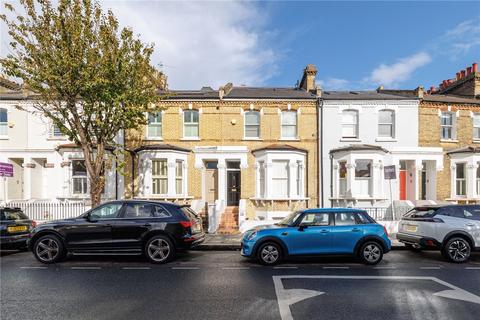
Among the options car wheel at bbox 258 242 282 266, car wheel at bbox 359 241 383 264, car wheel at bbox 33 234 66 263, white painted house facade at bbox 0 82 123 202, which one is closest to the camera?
car wheel at bbox 258 242 282 266

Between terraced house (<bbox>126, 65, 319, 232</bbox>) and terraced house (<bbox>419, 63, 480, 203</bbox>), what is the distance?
6.36m

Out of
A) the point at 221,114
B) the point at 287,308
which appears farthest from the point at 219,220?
the point at 287,308

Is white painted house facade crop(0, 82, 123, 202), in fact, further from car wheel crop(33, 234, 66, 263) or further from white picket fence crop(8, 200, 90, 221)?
car wheel crop(33, 234, 66, 263)

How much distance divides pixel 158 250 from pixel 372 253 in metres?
5.95

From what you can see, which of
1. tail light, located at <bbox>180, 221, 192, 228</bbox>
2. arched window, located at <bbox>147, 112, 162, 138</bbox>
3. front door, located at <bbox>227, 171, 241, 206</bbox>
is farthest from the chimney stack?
tail light, located at <bbox>180, 221, 192, 228</bbox>

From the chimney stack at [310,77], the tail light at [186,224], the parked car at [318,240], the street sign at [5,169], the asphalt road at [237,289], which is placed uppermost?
the chimney stack at [310,77]

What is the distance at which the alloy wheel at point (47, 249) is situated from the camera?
8.27 metres

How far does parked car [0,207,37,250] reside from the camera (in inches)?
366

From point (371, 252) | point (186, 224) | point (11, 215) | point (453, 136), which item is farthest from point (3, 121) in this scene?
point (453, 136)

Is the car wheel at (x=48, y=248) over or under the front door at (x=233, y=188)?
under

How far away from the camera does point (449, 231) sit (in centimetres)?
855

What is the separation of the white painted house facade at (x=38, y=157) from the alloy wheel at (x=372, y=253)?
1246cm

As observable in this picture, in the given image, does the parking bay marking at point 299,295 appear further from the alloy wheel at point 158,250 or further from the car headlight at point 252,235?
the alloy wheel at point 158,250

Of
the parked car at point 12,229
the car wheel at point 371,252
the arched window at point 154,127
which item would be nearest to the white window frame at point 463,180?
the car wheel at point 371,252
